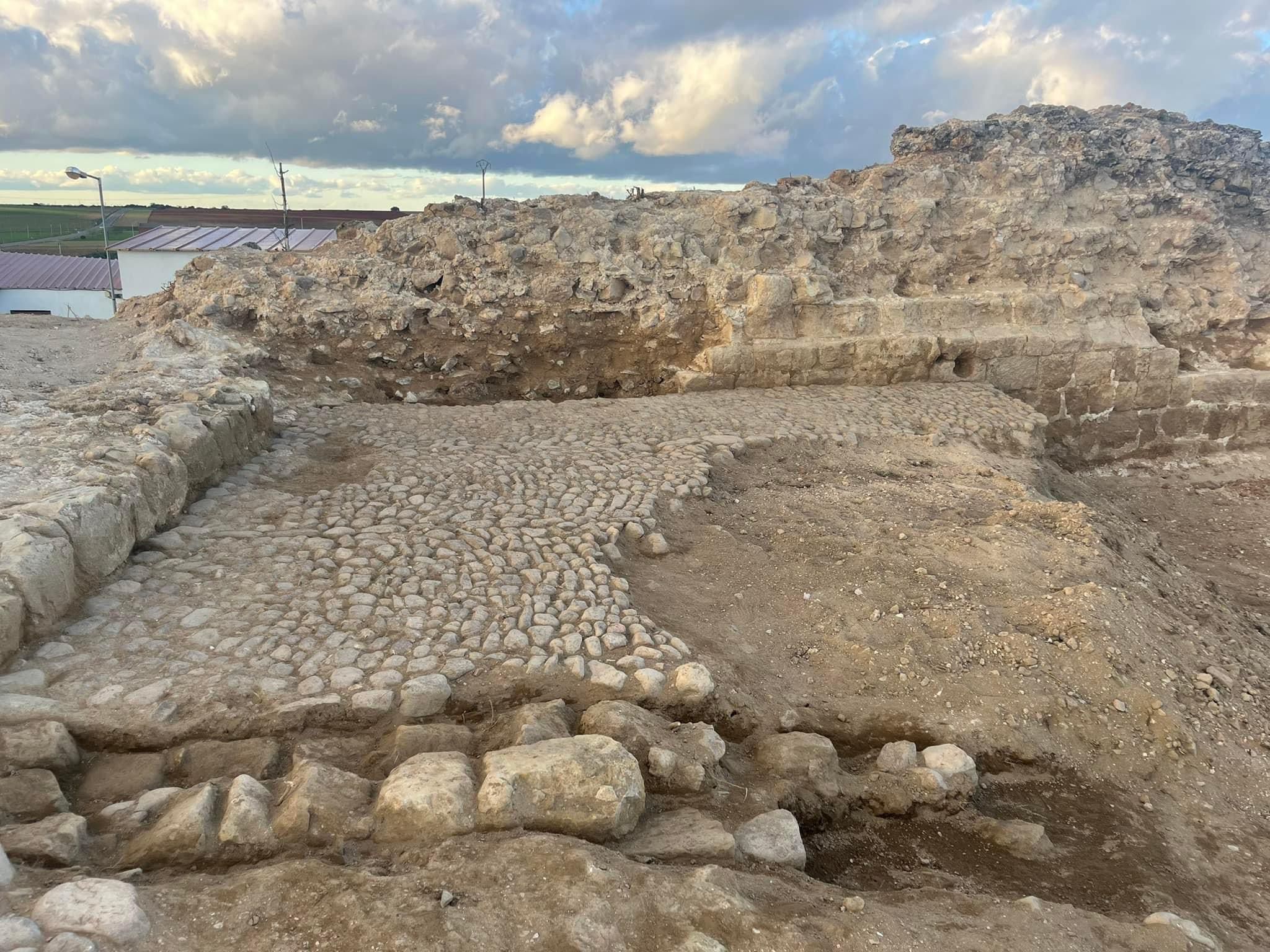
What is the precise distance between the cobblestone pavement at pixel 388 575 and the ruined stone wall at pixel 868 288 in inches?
82.4

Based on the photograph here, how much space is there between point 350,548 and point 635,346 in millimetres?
5176

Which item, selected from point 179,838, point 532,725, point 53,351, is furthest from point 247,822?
point 53,351

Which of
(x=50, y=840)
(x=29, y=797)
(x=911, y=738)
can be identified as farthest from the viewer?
(x=911, y=738)

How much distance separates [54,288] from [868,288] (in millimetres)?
22795

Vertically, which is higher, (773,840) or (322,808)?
(322,808)

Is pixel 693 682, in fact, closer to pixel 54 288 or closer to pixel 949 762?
A: pixel 949 762

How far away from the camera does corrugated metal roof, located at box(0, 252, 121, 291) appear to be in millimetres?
21078

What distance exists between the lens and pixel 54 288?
21.0m

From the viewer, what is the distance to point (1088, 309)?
9562mm

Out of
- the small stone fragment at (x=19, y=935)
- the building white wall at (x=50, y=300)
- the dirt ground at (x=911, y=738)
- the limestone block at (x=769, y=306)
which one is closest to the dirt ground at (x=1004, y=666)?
the dirt ground at (x=911, y=738)

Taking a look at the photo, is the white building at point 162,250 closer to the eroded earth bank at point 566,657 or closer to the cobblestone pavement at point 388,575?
the eroded earth bank at point 566,657

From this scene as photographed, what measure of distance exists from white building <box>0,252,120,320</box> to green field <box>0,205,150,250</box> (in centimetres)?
1786

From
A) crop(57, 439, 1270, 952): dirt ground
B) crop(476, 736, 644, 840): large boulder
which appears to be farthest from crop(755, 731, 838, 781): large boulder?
crop(476, 736, 644, 840): large boulder

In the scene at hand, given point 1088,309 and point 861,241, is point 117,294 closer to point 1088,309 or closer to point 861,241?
point 861,241
